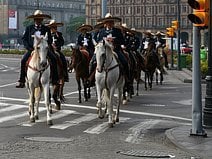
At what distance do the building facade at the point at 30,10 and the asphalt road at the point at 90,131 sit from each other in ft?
427

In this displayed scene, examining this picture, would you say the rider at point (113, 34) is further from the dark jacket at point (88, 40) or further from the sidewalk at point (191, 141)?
the dark jacket at point (88, 40)

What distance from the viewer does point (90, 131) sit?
50.9 ft

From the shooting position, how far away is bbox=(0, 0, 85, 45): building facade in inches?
6235

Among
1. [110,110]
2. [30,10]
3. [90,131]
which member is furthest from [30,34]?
[30,10]

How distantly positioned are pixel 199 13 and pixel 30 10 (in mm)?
152866

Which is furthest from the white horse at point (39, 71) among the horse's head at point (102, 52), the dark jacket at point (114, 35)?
the dark jacket at point (114, 35)

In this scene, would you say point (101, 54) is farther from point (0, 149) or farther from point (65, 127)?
point (0, 149)

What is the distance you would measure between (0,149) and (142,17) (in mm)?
134122

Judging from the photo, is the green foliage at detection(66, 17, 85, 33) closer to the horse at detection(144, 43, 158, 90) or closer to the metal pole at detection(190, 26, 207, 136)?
the horse at detection(144, 43, 158, 90)

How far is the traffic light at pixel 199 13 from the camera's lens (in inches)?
555

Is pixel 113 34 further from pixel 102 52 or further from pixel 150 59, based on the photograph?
pixel 150 59

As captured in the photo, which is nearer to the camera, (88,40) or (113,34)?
(113,34)

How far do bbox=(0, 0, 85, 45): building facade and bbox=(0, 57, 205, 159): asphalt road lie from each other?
130188 millimetres

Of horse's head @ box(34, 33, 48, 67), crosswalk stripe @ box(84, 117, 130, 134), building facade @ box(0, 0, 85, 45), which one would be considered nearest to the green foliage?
building facade @ box(0, 0, 85, 45)
